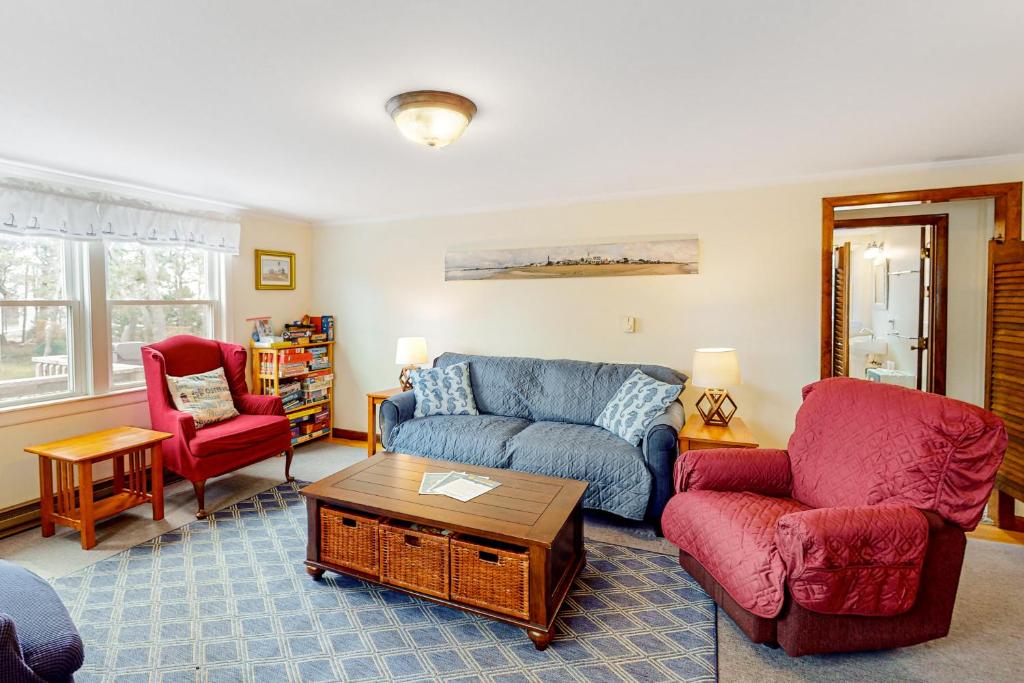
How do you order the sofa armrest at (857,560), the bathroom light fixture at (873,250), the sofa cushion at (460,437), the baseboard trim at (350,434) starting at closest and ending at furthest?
1. the sofa armrest at (857,560)
2. the sofa cushion at (460,437)
3. the bathroom light fixture at (873,250)
4. the baseboard trim at (350,434)

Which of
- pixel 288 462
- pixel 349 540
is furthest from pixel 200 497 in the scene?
pixel 349 540

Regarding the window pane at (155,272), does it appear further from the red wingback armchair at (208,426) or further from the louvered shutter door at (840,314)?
the louvered shutter door at (840,314)

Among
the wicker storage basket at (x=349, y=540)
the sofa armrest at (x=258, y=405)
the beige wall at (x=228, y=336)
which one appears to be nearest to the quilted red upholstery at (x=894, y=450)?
the wicker storage basket at (x=349, y=540)

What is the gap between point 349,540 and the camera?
2338mm

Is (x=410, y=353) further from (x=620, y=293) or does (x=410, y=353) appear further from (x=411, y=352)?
(x=620, y=293)

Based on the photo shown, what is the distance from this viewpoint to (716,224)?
3607 millimetres

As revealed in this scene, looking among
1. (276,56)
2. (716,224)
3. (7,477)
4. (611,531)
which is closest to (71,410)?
(7,477)

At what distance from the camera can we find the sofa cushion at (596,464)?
9.55ft

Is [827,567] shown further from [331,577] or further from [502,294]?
[502,294]

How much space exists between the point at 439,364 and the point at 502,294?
32.5 inches

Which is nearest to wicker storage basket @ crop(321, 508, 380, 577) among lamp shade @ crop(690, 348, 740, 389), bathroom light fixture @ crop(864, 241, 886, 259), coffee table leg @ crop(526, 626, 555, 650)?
coffee table leg @ crop(526, 626, 555, 650)

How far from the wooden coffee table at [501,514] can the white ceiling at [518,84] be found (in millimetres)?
1769

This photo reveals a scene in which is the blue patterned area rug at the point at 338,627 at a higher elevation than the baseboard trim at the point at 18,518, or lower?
lower

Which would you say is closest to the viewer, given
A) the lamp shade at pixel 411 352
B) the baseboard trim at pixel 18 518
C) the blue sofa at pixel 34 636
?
the blue sofa at pixel 34 636
